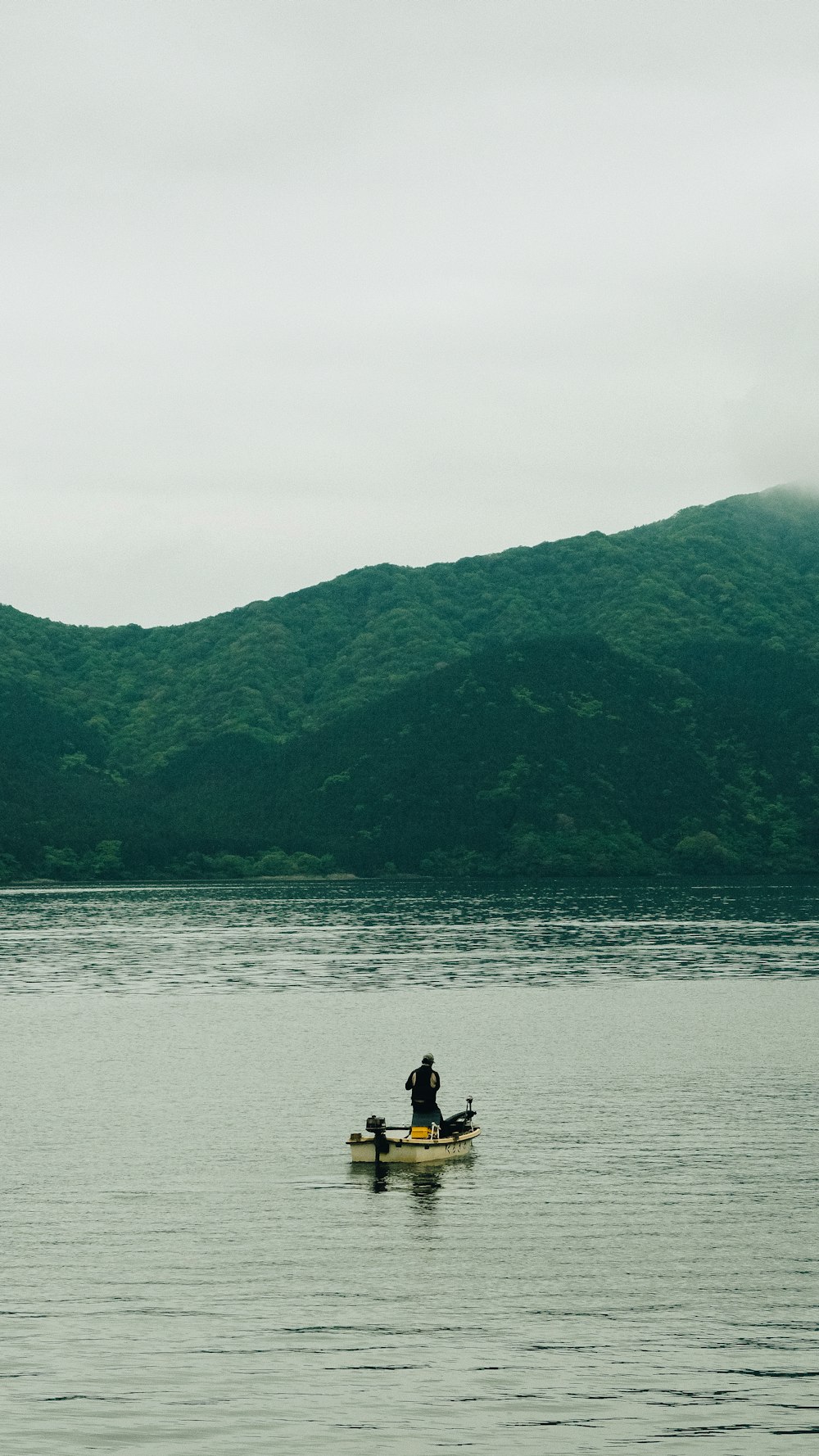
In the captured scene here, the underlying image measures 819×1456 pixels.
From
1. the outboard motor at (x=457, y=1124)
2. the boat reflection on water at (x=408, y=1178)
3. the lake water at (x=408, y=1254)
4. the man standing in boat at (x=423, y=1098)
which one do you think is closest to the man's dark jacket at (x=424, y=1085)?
the man standing in boat at (x=423, y=1098)

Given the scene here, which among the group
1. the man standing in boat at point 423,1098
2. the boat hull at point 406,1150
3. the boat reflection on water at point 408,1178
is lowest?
A: the boat reflection on water at point 408,1178

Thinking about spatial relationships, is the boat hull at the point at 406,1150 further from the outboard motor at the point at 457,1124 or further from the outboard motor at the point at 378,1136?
the outboard motor at the point at 457,1124

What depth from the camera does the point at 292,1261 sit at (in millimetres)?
38031

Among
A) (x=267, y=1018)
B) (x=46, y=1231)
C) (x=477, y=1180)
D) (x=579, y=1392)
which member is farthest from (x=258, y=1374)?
(x=267, y=1018)

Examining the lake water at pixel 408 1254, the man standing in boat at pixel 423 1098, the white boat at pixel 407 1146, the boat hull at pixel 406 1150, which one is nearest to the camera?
the lake water at pixel 408 1254

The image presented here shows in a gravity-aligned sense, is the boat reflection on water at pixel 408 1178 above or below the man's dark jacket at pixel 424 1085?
below

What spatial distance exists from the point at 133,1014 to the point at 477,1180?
235 ft

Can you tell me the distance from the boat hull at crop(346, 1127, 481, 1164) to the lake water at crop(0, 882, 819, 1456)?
0.50m

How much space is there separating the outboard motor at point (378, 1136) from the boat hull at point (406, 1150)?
0.07 m

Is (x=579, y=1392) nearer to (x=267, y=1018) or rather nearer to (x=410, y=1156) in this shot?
(x=410, y=1156)

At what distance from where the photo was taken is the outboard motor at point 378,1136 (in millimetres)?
49531

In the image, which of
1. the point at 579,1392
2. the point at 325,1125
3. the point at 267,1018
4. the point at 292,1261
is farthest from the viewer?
the point at 267,1018

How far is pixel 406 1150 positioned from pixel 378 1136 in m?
1.38

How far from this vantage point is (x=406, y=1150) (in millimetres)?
50438
